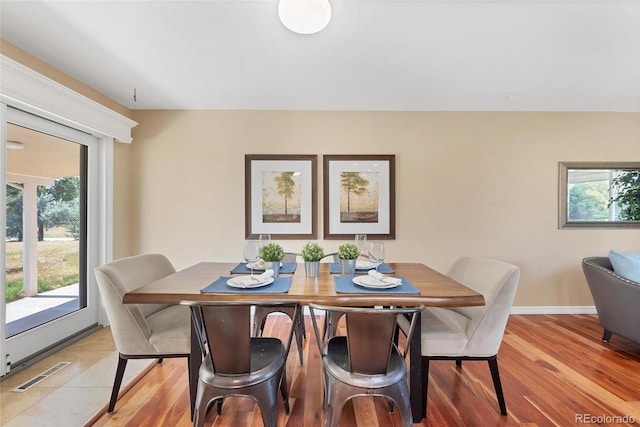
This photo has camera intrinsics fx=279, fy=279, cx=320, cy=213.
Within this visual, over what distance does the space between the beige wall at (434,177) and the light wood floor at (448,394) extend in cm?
104

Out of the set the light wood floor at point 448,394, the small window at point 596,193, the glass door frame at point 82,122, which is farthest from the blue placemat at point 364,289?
the small window at point 596,193

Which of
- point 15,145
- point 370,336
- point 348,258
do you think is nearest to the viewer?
point 370,336

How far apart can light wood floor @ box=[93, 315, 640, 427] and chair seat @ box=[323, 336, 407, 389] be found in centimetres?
46

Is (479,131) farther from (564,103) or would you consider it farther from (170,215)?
(170,215)

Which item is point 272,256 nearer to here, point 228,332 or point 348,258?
point 348,258

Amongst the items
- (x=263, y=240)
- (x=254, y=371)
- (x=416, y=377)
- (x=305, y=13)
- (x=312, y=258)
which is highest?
(x=305, y=13)

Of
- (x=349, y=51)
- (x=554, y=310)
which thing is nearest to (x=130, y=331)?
(x=349, y=51)

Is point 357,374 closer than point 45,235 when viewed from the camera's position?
Yes

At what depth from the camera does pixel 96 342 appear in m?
2.51

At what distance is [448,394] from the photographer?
1.83m

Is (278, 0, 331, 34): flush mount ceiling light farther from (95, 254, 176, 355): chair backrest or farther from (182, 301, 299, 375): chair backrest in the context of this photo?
(95, 254, 176, 355): chair backrest

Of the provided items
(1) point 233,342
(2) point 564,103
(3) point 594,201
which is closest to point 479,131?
(2) point 564,103

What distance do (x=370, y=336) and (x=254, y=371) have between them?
0.58 metres

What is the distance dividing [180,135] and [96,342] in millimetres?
2177
